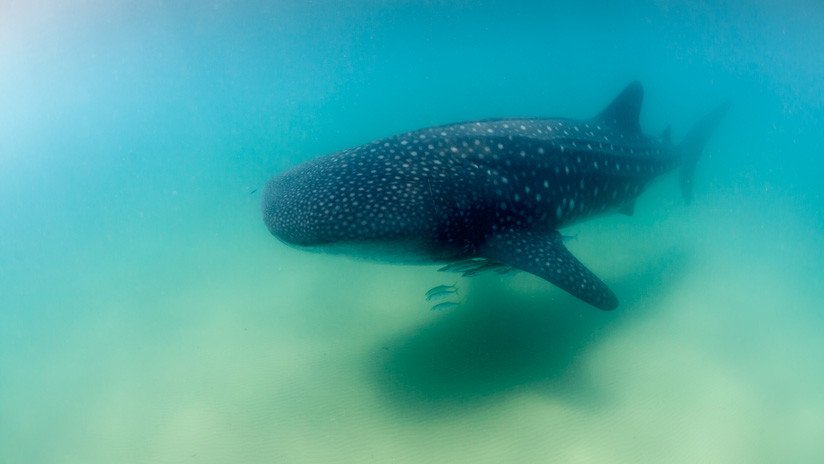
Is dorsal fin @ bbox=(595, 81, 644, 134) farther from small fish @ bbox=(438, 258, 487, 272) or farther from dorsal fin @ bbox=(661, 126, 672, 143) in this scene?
small fish @ bbox=(438, 258, 487, 272)

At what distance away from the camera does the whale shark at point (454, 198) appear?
3.23 metres

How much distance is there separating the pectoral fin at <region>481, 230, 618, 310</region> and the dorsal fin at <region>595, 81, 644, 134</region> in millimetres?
2663

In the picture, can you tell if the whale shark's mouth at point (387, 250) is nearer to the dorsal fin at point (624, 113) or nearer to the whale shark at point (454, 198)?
the whale shark at point (454, 198)

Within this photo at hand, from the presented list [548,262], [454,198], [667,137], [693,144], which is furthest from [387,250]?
[693,144]

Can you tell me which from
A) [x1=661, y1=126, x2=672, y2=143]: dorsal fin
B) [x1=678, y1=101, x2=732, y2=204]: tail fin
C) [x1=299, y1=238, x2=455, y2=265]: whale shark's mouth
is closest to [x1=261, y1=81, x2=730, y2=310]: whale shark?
[x1=299, y1=238, x2=455, y2=265]: whale shark's mouth

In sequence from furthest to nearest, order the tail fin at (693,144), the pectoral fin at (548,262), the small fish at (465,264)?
1. the tail fin at (693,144)
2. the small fish at (465,264)
3. the pectoral fin at (548,262)

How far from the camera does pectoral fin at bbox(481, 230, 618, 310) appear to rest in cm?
343

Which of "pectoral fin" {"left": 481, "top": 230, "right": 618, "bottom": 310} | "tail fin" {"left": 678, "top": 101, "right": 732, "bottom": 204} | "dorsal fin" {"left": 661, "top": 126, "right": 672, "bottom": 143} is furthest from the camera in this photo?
"tail fin" {"left": 678, "top": 101, "right": 732, "bottom": 204}

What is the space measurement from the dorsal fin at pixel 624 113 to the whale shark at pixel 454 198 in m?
1.33

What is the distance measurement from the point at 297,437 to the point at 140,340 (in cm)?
356

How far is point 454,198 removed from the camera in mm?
3469

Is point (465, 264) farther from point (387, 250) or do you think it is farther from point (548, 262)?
point (387, 250)

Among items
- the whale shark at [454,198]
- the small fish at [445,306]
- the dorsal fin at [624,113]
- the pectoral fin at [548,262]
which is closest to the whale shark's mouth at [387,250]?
the whale shark at [454,198]

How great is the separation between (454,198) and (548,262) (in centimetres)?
94
